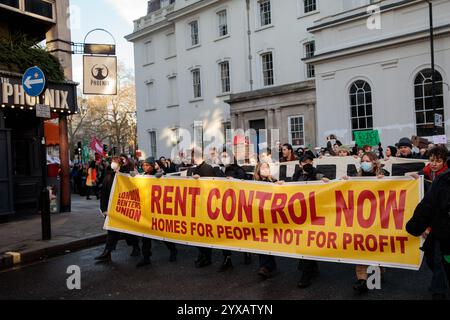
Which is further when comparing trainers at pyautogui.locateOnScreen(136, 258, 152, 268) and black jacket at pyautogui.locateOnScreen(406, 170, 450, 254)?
trainers at pyautogui.locateOnScreen(136, 258, 152, 268)

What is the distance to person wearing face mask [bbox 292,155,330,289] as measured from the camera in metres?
5.76

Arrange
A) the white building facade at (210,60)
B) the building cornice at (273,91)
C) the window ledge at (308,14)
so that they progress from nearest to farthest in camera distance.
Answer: the building cornice at (273,91)
the window ledge at (308,14)
the white building facade at (210,60)

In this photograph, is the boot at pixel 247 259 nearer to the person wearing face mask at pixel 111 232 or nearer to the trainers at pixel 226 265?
the trainers at pixel 226 265

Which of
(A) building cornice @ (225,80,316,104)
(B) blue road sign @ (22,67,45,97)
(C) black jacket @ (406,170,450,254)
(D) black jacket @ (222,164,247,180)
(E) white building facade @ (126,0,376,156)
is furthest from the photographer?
(E) white building facade @ (126,0,376,156)

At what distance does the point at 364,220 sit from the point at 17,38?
1118cm

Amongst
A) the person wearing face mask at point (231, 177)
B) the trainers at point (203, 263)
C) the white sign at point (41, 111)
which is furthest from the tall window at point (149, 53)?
the trainers at point (203, 263)

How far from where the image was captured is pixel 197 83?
3209 cm

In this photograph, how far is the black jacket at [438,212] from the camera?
4.11 m

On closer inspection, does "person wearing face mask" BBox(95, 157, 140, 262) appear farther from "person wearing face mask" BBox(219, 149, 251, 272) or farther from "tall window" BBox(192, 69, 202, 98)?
"tall window" BBox(192, 69, 202, 98)

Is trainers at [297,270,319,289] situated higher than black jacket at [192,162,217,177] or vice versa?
black jacket at [192,162,217,177]

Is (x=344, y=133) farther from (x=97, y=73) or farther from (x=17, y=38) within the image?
(x=17, y=38)

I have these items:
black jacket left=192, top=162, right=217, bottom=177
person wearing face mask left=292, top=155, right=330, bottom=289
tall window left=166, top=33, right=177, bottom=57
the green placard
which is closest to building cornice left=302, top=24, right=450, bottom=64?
the green placard

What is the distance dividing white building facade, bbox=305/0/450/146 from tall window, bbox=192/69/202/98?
13718 millimetres

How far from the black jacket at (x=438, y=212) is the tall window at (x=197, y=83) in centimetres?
2832
